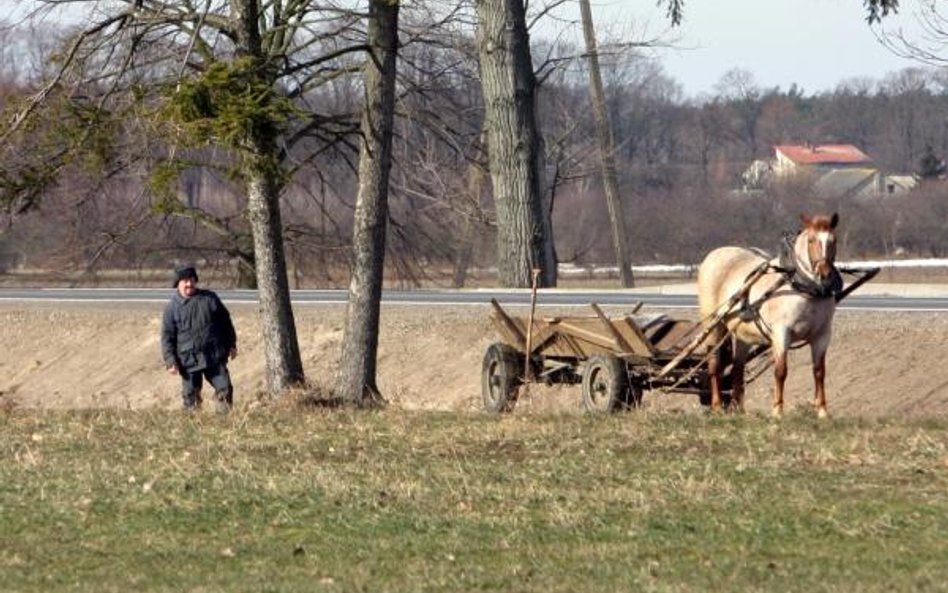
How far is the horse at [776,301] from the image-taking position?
15859 millimetres

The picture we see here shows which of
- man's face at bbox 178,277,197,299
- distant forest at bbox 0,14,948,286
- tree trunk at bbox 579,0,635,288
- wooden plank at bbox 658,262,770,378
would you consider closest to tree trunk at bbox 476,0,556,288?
distant forest at bbox 0,14,948,286

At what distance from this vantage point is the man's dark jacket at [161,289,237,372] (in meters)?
18.9

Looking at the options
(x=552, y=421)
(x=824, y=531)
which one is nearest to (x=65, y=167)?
(x=552, y=421)

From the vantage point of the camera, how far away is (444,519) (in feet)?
35.4

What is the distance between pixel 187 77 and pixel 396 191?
15674 millimetres

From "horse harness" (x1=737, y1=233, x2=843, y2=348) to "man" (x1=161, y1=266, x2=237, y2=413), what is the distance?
17.5ft

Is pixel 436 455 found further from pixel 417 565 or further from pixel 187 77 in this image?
pixel 187 77

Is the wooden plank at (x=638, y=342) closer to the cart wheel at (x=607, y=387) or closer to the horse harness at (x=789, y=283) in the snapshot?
the cart wheel at (x=607, y=387)

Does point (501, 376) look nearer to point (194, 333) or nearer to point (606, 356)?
point (606, 356)

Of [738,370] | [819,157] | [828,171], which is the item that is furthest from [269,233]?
[819,157]

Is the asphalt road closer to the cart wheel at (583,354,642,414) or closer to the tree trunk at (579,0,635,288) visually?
the tree trunk at (579,0,635,288)

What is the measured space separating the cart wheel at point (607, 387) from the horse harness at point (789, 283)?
1.38 m

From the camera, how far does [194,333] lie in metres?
18.9

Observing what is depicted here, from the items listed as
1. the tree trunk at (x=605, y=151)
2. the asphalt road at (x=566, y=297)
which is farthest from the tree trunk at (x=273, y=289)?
the tree trunk at (x=605, y=151)
